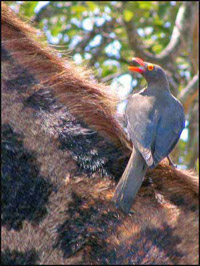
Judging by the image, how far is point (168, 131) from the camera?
185 inches

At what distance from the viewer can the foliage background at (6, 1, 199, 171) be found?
8.96 metres

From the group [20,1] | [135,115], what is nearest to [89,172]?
[135,115]

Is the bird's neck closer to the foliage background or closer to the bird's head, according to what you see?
the bird's head

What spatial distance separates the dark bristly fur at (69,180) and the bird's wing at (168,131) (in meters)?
0.96

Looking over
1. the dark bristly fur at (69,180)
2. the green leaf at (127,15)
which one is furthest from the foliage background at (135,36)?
the dark bristly fur at (69,180)

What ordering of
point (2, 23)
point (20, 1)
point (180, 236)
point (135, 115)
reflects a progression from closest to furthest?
point (180, 236) < point (2, 23) < point (135, 115) < point (20, 1)

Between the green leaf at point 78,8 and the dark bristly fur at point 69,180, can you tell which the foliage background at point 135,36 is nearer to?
the green leaf at point 78,8

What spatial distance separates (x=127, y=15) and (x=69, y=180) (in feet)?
20.6

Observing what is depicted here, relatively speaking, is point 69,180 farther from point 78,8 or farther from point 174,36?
point 78,8

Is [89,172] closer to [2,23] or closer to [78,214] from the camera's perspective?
[78,214]

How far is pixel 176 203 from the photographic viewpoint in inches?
131

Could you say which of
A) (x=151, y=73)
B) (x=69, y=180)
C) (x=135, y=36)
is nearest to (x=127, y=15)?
(x=135, y=36)

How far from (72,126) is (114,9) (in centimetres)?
725

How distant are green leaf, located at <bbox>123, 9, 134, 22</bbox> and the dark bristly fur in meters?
5.69
